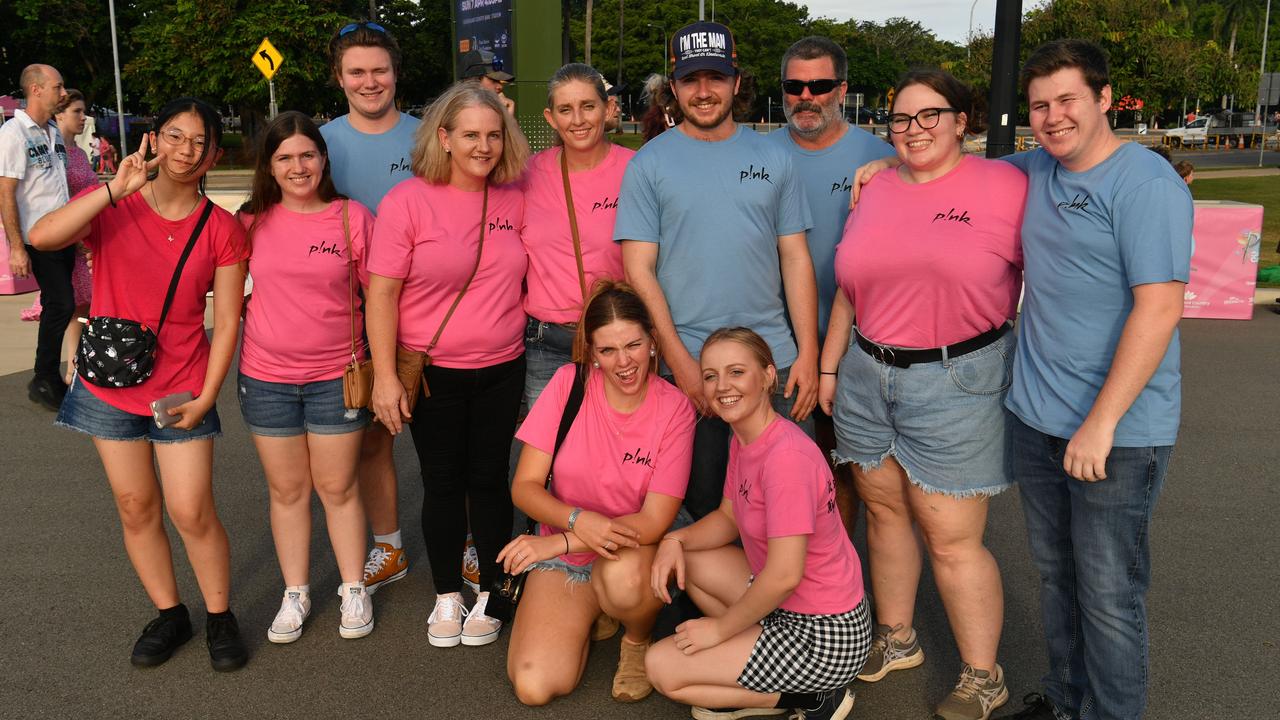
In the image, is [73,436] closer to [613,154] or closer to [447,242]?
[447,242]

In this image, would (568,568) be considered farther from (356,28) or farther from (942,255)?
(356,28)

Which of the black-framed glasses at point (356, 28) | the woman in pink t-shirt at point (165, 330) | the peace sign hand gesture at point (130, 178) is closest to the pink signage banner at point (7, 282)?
the black-framed glasses at point (356, 28)

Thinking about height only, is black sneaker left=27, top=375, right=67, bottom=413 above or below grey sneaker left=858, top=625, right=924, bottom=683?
above

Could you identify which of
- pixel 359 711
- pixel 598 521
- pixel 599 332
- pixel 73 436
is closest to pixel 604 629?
pixel 598 521

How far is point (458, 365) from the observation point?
12.5 feet

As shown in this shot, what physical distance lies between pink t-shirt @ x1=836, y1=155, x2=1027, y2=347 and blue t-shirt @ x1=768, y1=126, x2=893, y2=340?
0.57 meters

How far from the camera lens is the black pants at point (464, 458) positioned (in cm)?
385

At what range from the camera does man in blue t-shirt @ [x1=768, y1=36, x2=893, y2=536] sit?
12.2 feet

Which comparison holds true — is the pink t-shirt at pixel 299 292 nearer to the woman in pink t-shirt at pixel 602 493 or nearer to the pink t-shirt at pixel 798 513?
the woman in pink t-shirt at pixel 602 493

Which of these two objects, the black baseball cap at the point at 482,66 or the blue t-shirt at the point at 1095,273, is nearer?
the blue t-shirt at the point at 1095,273

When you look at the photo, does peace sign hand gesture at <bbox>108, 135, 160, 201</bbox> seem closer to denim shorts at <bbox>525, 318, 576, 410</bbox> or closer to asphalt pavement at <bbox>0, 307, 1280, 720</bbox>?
denim shorts at <bbox>525, 318, 576, 410</bbox>

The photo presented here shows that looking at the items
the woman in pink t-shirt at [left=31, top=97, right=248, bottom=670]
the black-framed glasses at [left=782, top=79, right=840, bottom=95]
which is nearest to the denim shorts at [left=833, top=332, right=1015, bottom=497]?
the black-framed glasses at [left=782, top=79, right=840, bottom=95]

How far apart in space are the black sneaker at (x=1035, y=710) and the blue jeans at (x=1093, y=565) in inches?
2.6

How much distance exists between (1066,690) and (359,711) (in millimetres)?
2286
